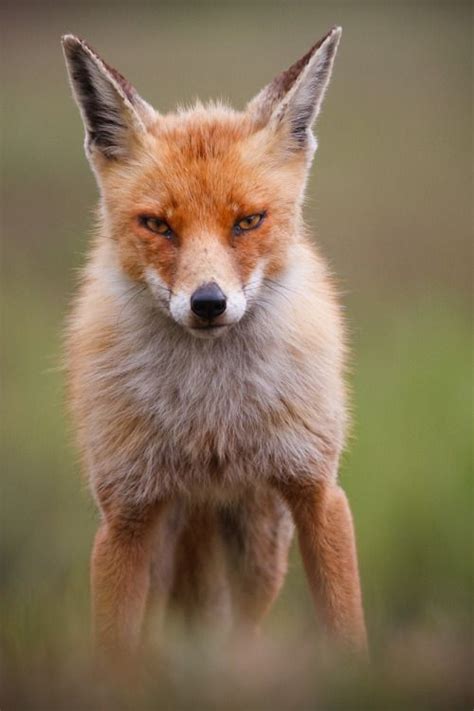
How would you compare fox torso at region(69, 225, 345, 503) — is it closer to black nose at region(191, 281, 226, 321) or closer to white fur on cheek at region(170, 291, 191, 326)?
white fur on cheek at region(170, 291, 191, 326)

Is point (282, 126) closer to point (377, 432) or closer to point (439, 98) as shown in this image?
point (377, 432)

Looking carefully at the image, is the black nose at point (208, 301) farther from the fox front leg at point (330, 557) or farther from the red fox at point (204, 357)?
the fox front leg at point (330, 557)

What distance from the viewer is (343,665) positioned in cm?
550

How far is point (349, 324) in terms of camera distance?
9.02 metres

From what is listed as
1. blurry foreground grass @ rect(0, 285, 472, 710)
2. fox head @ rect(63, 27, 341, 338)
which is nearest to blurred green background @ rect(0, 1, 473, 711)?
blurry foreground grass @ rect(0, 285, 472, 710)

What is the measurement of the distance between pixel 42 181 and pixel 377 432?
12414mm

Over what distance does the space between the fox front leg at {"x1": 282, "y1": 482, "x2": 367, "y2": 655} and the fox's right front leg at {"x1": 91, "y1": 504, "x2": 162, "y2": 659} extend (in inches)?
32.7

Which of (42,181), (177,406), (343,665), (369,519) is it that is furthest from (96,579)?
(42,181)

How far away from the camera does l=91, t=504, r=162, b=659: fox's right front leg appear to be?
22.8 ft

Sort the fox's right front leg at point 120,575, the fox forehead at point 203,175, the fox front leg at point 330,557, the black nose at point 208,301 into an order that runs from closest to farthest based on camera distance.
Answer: the black nose at point 208,301, the fox forehead at point 203,175, the fox front leg at point 330,557, the fox's right front leg at point 120,575

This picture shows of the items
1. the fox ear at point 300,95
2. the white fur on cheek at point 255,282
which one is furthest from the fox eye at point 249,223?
the fox ear at point 300,95

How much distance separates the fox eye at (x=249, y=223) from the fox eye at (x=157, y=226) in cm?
34

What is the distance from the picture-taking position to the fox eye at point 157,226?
632cm

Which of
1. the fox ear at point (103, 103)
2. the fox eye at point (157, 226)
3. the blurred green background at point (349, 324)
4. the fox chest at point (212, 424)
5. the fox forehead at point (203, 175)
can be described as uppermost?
the fox ear at point (103, 103)
